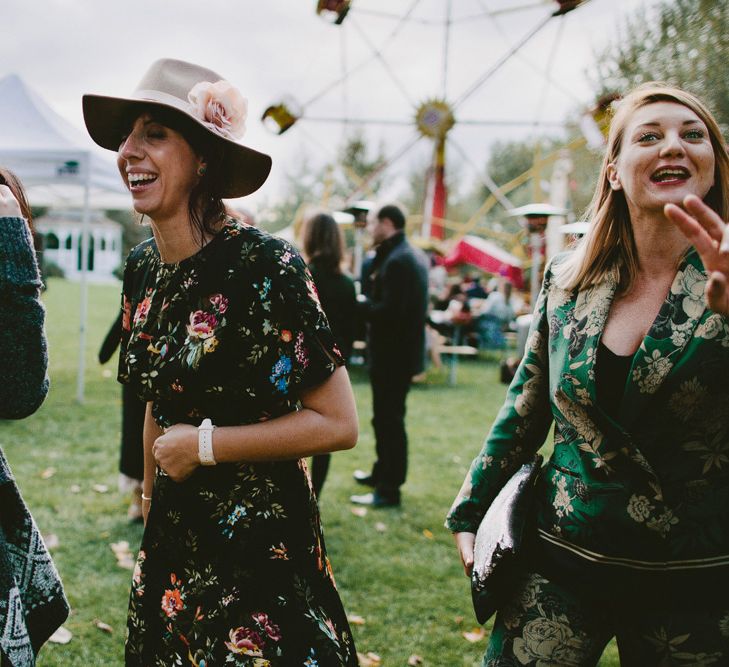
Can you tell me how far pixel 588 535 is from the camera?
1.60m

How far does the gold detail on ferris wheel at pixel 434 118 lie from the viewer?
24.9 meters

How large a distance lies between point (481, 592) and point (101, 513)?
3.88 m

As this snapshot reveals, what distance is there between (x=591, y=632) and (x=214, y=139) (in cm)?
145

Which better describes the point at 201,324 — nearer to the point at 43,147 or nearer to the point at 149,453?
the point at 149,453

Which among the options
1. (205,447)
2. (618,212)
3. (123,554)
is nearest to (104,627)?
(123,554)

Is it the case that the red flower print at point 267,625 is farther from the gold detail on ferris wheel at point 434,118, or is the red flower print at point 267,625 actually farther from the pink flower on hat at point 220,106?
the gold detail on ferris wheel at point 434,118

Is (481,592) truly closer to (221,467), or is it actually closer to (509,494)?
(509,494)

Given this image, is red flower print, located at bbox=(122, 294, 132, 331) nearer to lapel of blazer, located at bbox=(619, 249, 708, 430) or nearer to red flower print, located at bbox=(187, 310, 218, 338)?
red flower print, located at bbox=(187, 310, 218, 338)

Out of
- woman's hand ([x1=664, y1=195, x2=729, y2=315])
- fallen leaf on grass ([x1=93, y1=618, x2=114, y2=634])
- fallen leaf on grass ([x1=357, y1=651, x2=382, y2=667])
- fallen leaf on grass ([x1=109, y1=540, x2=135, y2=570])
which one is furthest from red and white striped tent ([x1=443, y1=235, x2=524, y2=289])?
woman's hand ([x1=664, y1=195, x2=729, y2=315])

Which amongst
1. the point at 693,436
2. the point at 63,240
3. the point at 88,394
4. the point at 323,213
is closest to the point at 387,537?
the point at 323,213

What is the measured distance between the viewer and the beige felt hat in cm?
172

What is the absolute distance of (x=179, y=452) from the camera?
163 cm

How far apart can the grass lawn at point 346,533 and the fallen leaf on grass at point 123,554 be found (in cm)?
3

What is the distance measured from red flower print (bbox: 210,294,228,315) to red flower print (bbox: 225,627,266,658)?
0.71 metres
